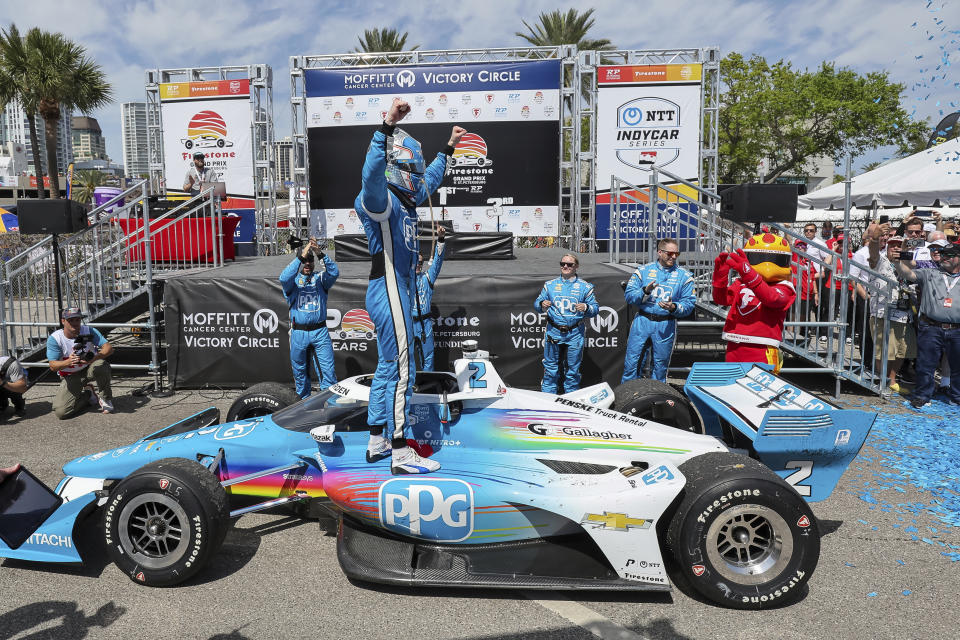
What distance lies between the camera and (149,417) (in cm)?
764

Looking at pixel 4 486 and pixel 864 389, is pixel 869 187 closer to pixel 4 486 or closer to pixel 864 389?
pixel 864 389

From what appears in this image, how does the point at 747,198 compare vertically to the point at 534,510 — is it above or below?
above

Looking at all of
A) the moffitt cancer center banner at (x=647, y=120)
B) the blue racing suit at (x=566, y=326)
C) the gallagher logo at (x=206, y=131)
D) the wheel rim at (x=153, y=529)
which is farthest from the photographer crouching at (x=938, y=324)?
the gallagher logo at (x=206, y=131)

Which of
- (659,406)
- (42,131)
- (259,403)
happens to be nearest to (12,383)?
(259,403)

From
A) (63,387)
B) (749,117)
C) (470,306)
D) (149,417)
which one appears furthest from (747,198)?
(749,117)

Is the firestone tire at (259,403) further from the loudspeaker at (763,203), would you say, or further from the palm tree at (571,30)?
the palm tree at (571,30)

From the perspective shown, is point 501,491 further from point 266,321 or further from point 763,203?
point 266,321

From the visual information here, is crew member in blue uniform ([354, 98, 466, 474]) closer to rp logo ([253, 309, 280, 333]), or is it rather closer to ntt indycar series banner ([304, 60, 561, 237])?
rp logo ([253, 309, 280, 333])

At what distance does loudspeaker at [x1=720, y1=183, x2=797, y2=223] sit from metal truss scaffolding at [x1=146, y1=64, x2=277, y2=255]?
10592 mm

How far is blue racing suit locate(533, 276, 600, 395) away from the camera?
7.29 meters

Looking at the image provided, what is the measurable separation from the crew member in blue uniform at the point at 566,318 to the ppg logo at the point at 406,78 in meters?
7.28

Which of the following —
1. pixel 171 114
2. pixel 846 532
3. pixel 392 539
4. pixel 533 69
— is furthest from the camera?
pixel 171 114

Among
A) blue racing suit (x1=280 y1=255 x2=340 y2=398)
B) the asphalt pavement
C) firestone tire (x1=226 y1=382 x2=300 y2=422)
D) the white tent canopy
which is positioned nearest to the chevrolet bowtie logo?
the asphalt pavement

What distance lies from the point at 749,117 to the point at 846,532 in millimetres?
Result: 28205
